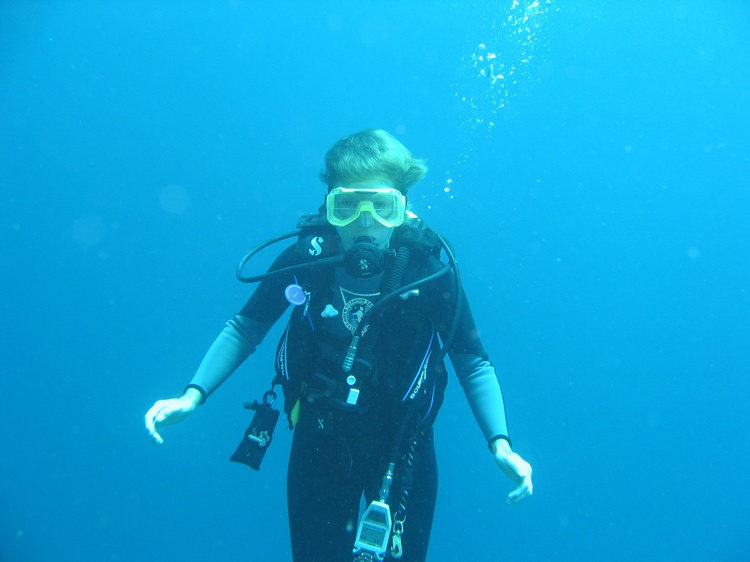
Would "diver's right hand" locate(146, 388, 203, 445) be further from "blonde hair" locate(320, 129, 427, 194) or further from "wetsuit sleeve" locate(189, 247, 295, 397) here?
"blonde hair" locate(320, 129, 427, 194)

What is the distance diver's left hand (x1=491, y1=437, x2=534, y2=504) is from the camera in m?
1.81

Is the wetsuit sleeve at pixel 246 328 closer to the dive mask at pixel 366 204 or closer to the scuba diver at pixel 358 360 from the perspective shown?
the scuba diver at pixel 358 360

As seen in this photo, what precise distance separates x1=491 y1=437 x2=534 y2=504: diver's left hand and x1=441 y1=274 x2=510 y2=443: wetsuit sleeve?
77 millimetres

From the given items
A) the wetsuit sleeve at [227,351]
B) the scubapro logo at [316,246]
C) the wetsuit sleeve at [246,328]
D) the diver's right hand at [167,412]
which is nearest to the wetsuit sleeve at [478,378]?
the scubapro logo at [316,246]

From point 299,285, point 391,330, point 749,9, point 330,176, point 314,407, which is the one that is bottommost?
point 314,407

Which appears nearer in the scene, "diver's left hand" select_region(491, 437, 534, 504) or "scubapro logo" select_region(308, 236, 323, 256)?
"diver's left hand" select_region(491, 437, 534, 504)

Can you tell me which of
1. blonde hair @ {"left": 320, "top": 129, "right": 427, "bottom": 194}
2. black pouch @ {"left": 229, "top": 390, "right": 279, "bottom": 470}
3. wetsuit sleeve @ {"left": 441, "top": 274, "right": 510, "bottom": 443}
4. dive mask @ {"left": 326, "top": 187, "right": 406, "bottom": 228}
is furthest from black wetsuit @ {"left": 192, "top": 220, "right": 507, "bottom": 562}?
blonde hair @ {"left": 320, "top": 129, "right": 427, "bottom": 194}

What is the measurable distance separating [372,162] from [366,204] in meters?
0.30

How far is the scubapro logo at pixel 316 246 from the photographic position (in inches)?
90.4

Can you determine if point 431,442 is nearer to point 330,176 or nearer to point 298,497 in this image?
point 298,497

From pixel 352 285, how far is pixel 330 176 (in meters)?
0.64

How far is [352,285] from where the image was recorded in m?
2.42

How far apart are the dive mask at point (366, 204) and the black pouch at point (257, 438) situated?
1057 millimetres

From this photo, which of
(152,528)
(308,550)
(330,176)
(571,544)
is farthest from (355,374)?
(571,544)
